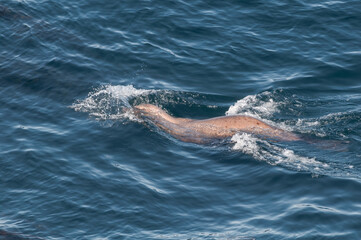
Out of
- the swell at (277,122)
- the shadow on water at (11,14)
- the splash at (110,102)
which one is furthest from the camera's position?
the shadow on water at (11,14)

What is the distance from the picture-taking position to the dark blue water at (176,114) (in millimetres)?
14242

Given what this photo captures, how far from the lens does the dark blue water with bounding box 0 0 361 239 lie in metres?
14.2

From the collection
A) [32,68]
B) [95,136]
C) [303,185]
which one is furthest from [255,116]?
[32,68]

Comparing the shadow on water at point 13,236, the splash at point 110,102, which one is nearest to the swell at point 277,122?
the splash at point 110,102

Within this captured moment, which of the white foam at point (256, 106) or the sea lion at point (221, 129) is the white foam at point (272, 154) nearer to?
the sea lion at point (221, 129)

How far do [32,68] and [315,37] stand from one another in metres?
11.6

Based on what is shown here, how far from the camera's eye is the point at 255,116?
18.9 meters

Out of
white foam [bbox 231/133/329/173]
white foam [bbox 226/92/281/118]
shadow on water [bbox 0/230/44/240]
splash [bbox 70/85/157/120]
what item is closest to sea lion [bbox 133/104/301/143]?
white foam [bbox 231/133/329/173]

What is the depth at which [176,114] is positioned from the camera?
786 inches

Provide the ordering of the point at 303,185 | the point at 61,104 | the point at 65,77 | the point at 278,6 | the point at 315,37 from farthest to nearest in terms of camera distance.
Answer: the point at 278,6
the point at 315,37
the point at 65,77
the point at 61,104
the point at 303,185

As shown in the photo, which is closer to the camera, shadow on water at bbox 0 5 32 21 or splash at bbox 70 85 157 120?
splash at bbox 70 85 157 120

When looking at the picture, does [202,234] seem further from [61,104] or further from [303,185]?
[61,104]

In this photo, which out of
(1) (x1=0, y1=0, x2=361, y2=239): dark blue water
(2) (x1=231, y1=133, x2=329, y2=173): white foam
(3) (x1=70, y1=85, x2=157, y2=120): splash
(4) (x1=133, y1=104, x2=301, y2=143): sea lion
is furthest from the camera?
(3) (x1=70, y1=85, x2=157, y2=120): splash

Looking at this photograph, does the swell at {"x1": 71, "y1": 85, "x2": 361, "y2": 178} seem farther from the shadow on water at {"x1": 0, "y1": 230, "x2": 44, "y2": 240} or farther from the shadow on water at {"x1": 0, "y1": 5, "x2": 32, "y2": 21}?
the shadow on water at {"x1": 0, "y1": 5, "x2": 32, "y2": 21}
